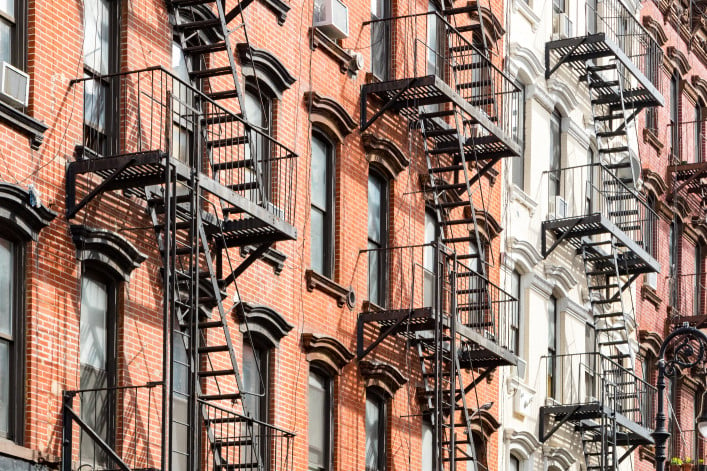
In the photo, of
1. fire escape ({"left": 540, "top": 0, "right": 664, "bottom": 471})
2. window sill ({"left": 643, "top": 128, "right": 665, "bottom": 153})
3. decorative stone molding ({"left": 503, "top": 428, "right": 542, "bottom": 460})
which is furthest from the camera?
window sill ({"left": 643, "top": 128, "right": 665, "bottom": 153})

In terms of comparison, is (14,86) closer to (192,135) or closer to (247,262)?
(192,135)

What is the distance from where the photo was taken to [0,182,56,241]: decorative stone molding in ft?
66.2

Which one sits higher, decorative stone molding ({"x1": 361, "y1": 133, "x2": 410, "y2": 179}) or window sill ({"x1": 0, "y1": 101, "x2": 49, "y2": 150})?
decorative stone molding ({"x1": 361, "y1": 133, "x2": 410, "y2": 179})

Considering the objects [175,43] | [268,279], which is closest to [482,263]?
[268,279]

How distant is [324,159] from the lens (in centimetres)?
2827

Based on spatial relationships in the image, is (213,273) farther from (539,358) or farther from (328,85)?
(539,358)

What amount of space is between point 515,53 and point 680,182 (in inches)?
477

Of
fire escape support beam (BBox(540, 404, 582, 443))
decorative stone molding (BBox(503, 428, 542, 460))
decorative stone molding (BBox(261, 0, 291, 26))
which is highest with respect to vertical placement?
decorative stone molding (BBox(261, 0, 291, 26))

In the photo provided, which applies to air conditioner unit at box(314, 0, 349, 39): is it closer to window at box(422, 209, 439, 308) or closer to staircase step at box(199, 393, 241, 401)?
window at box(422, 209, 439, 308)

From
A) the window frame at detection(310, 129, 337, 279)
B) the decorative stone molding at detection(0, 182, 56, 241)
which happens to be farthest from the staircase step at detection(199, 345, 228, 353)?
the window frame at detection(310, 129, 337, 279)

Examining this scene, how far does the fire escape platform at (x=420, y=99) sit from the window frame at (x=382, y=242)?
1.13 meters

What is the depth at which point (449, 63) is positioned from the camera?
107 feet

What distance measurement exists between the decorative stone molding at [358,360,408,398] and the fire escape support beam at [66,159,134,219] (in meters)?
8.07

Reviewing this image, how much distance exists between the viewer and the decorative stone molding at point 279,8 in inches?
1048
